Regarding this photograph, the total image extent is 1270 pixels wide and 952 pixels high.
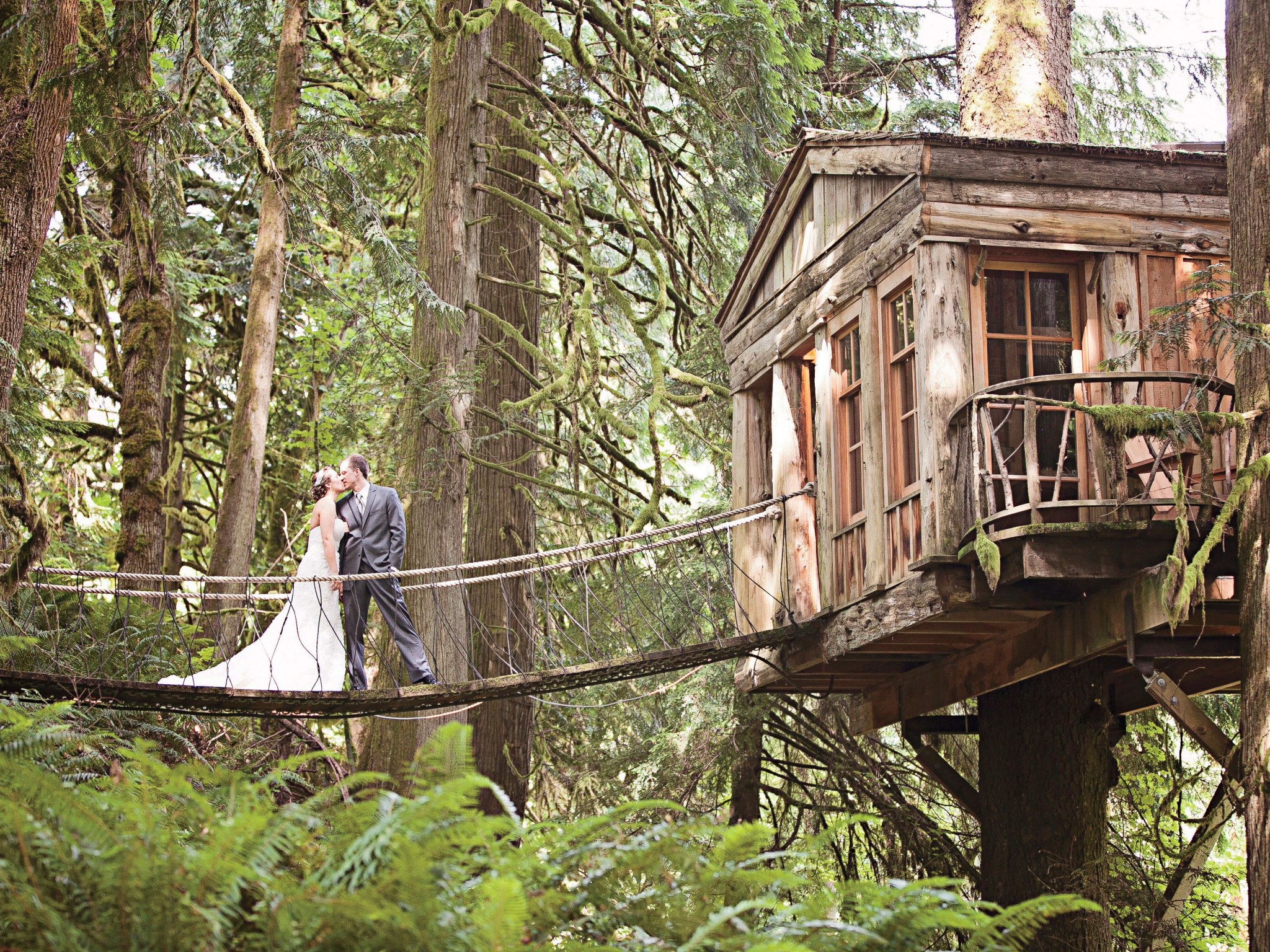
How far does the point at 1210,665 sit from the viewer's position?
823 cm

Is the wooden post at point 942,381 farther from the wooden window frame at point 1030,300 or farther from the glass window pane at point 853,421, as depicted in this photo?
the glass window pane at point 853,421

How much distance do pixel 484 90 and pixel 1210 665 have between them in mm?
6436

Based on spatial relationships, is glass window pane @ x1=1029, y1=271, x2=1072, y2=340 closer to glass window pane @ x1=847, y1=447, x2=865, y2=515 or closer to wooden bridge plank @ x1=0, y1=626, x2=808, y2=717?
glass window pane @ x1=847, y1=447, x2=865, y2=515

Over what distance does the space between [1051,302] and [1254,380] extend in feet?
6.00

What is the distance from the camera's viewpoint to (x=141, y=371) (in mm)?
11180

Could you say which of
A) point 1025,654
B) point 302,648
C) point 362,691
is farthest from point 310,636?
point 1025,654

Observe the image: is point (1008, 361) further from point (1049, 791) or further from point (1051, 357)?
point (1049, 791)

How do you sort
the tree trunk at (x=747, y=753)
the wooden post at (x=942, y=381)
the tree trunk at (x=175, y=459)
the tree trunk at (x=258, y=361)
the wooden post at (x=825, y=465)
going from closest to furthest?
1. the wooden post at (x=942, y=381)
2. the wooden post at (x=825, y=465)
3. the tree trunk at (x=258, y=361)
4. the tree trunk at (x=747, y=753)
5. the tree trunk at (x=175, y=459)

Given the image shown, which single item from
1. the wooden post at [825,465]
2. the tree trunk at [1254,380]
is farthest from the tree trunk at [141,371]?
the tree trunk at [1254,380]

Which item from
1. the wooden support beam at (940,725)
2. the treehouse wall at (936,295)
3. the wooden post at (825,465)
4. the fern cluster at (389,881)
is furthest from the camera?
the wooden support beam at (940,725)

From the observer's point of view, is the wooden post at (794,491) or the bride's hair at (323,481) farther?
the wooden post at (794,491)

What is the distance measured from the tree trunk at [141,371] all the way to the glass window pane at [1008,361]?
664 centimetres

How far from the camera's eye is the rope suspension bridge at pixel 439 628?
7191 mm

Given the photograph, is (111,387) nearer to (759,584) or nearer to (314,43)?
(314,43)
